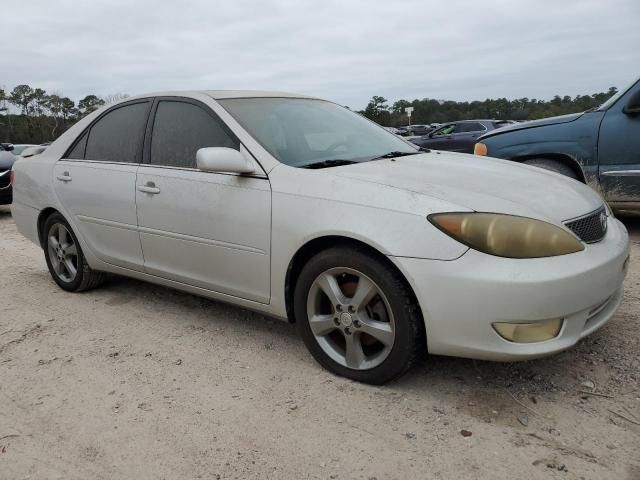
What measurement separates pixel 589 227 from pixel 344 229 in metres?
1.18

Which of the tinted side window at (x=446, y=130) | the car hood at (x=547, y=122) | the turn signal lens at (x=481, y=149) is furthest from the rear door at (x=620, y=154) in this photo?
the tinted side window at (x=446, y=130)

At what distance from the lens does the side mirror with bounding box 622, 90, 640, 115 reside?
4.93 m

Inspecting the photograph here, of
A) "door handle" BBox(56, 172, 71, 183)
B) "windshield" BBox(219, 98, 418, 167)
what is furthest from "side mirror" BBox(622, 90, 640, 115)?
"door handle" BBox(56, 172, 71, 183)

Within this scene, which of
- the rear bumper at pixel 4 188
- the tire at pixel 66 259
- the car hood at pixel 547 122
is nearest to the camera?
the tire at pixel 66 259

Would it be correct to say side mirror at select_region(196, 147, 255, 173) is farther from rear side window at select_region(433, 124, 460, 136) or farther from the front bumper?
rear side window at select_region(433, 124, 460, 136)

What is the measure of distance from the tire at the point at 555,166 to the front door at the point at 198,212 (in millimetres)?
3523

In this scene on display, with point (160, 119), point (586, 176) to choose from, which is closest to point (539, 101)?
point (586, 176)

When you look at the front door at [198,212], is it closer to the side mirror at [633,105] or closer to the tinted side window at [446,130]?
the side mirror at [633,105]

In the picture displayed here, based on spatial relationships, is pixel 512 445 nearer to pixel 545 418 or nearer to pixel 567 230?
pixel 545 418

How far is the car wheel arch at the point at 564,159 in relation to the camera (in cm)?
527

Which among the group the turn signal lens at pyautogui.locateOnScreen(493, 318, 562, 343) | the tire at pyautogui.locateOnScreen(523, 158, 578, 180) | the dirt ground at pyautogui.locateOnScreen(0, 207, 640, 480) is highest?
the tire at pyautogui.locateOnScreen(523, 158, 578, 180)

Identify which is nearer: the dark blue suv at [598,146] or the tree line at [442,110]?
the dark blue suv at [598,146]

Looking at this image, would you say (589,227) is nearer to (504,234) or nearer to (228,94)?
(504,234)

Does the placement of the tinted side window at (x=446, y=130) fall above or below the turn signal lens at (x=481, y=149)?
above
